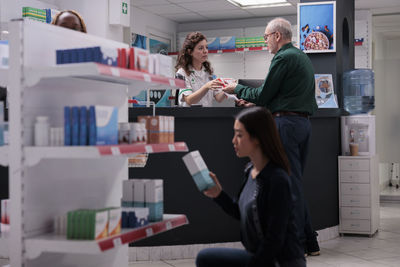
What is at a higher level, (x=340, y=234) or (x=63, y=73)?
(x=63, y=73)

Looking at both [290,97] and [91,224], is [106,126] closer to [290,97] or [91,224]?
[91,224]

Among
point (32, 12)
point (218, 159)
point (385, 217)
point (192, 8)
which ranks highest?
point (192, 8)

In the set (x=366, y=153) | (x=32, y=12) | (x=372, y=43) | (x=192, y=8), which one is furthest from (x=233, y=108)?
(x=372, y=43)

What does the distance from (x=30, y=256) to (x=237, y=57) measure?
330 inches

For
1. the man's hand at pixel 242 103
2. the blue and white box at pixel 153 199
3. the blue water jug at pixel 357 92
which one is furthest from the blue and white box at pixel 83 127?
the blue water jug at pixel 357 92

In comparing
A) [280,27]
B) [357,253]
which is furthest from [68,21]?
[357,253]

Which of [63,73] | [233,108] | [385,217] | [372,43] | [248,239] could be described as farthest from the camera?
[372,43]

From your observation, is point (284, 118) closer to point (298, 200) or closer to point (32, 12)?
point (298, 200)

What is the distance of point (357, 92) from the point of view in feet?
20.3

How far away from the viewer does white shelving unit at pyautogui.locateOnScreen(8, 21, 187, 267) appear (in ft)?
7.62

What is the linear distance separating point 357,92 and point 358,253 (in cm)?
209

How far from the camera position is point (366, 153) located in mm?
5727

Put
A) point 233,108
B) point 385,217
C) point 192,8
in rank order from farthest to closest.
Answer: point 192,8, point 385,217, point 233,108

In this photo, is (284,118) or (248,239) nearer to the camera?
(248,239)
